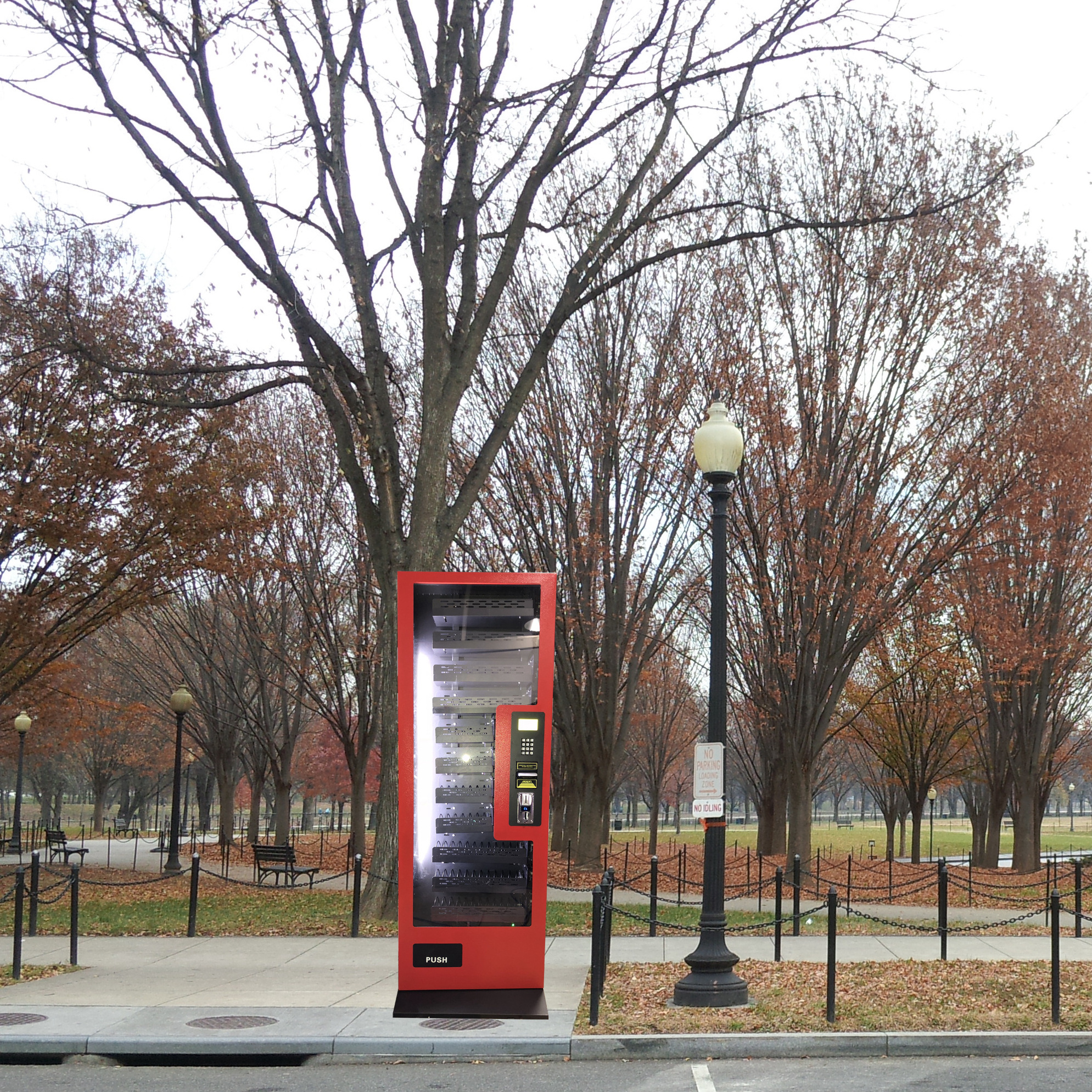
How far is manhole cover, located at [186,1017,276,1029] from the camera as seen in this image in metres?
9.36

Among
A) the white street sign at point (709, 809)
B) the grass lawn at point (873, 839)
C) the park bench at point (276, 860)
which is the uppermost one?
the white street sign at point (709, 809)

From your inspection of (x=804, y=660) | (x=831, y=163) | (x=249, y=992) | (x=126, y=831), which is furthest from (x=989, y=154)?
(x=126, y=831)

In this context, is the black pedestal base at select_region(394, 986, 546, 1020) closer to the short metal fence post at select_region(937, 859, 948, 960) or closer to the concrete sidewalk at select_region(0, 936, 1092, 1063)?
the concrete sidewalk at select_region(0, 936, 1092, 1063)

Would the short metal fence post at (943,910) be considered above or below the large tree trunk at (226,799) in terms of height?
above

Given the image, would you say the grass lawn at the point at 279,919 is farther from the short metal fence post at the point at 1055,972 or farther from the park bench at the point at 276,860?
the short metal fence post at the point at 1055,972

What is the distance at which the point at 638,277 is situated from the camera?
22.7m

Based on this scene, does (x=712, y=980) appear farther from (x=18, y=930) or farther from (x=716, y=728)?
(x=18, y=930)

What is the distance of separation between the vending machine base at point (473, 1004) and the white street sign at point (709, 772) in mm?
2166

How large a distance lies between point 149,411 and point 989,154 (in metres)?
14.8

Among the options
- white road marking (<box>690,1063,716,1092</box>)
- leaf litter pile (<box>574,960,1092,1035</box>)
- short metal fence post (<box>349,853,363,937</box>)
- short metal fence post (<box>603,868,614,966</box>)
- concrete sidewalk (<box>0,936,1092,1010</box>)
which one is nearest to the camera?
white road marking (<box>690,1063,716,1092</box>)

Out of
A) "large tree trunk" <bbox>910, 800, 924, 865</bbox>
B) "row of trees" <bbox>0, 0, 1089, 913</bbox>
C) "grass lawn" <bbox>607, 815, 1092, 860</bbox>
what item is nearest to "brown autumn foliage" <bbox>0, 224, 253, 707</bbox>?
"row of trees" <bbox>0, 0, 1089, 913</bbox>

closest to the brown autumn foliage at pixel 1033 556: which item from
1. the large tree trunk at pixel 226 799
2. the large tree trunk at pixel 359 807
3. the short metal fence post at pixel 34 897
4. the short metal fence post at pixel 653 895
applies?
A: the short metal fence post at pixel 653 895

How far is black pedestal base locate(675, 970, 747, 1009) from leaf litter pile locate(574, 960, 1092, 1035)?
0.13m

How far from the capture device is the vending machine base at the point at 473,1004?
9562 mm
